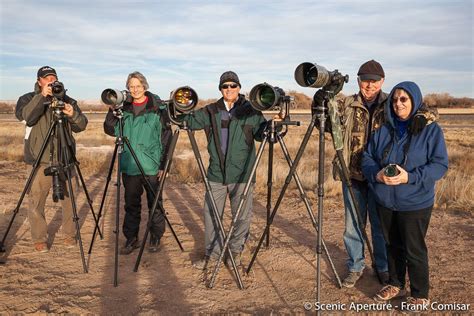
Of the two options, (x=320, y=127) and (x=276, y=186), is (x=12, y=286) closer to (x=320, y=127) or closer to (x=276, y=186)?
(x=320, y=127)

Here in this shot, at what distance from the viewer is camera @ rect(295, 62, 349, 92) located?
329 cm

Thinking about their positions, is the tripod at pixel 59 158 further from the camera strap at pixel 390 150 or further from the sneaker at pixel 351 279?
the camera strap at pixel 390 150

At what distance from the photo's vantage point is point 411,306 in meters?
3.48

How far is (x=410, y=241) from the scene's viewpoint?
3385 millimetres

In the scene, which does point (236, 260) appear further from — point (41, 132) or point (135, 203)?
point (41, 132)

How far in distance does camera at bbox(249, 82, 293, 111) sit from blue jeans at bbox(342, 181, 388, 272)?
1.07m

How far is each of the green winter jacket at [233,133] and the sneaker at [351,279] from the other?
147 cm

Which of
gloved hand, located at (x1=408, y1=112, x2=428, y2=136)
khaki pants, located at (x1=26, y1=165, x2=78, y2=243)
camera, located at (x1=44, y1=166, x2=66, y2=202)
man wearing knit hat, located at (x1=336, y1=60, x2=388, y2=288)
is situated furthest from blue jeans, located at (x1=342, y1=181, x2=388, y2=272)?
khaki pants, located at (x1=26, y1=165, x2=78, y2=243)

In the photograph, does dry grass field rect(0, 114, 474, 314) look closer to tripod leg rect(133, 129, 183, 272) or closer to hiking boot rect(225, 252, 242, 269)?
hiking boot rect(225, 252, 242, 269)

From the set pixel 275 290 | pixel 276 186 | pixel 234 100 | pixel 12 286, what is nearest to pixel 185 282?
pixel 275 290

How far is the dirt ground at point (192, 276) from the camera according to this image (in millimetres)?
3674

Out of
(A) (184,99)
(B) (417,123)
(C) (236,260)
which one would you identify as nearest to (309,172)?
(C) (236,260)

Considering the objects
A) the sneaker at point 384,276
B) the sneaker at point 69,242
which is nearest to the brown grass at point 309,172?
the sneaker at point 384,276

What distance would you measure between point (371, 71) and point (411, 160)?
0.91 metres
